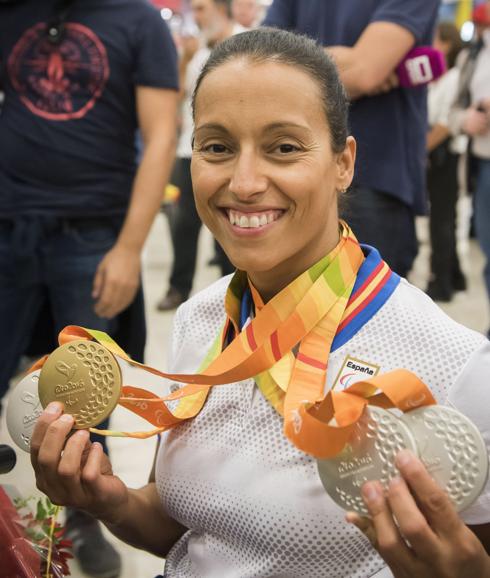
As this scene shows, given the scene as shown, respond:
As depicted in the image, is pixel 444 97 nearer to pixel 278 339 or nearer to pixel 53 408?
pixel 278 339

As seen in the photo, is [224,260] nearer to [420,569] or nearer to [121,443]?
[121,443]

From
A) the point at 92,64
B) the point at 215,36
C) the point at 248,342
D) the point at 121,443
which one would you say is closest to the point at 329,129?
the point at 248,342

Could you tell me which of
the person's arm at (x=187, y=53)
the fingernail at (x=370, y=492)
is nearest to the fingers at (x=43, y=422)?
the fingernail at (x=370, y=492)

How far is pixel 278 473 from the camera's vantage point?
1043 millimetres

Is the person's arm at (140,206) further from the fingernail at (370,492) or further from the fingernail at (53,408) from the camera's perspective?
the fingernail at (370,492)

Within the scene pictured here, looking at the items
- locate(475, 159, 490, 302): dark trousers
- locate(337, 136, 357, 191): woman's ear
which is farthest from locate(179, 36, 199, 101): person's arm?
locate(337, 136, 357, 191): woman's ear

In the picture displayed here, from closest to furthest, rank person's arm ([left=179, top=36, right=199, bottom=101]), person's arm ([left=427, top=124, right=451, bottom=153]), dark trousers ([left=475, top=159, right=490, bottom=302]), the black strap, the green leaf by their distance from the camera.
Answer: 1. the green leaf
2. the black strap
3. dark trousers ([left=475, top=159, right=490, bottom=302])
4. person's arm ([left=427, top=124, right=451, bottom=153])
5. person's arm ([left=179, top=36, right=199, bottom=101])

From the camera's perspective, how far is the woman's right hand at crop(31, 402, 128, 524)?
99cm

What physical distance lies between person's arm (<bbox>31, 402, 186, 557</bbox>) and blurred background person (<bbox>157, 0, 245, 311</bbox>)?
2.84 meters

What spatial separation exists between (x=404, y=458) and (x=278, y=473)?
12.2 inches

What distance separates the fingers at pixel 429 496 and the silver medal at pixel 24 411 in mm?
568

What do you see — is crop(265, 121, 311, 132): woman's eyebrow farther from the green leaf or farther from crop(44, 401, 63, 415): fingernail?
the green leaf

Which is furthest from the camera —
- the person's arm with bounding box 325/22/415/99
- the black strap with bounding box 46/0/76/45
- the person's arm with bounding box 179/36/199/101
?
the person's arm with bounding box 179/36/199/101

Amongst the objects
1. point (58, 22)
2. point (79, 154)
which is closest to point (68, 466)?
point (79, 154)
